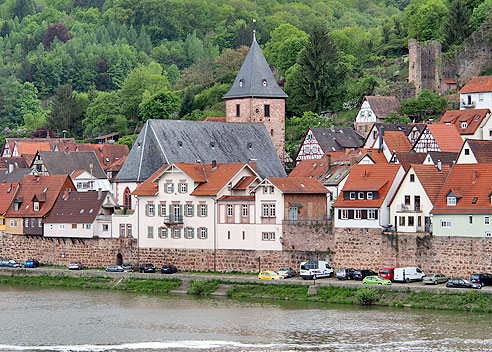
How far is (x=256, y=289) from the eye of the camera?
68.2 m

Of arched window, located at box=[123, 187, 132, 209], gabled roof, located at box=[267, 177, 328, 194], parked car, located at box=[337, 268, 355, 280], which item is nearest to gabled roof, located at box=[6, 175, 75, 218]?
arched window, located at box=[123, 187, 132, 209]

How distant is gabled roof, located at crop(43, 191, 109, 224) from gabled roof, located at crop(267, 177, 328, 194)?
1436 centimetres

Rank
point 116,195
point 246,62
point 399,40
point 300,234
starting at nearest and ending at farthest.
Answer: point 300,234 < point 116,195 < point 246,62 < point 399,40

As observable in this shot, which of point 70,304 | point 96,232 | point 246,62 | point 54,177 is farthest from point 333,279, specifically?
point 246,62

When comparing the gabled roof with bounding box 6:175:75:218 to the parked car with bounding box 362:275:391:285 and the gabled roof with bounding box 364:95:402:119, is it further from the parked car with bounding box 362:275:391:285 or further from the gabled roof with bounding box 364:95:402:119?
the gabled roof with bounding box 364:95:402:119

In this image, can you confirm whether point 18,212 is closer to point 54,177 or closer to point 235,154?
point 54,177

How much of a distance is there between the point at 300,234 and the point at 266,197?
3260mm

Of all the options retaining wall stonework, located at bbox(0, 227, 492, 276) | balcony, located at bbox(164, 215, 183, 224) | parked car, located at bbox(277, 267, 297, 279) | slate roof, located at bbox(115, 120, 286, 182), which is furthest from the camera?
slate roof, located at bbox(115, 120, 286, 182)

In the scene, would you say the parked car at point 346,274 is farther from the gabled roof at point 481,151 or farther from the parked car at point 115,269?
the parked car at point 115,269

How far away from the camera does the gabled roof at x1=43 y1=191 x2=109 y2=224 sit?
270 ft

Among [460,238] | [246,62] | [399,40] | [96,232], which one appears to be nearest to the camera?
[460,238]

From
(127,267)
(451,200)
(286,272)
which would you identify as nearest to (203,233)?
(127,267)

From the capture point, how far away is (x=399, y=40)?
5231 inches

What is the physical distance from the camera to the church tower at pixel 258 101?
98250 millimetres
